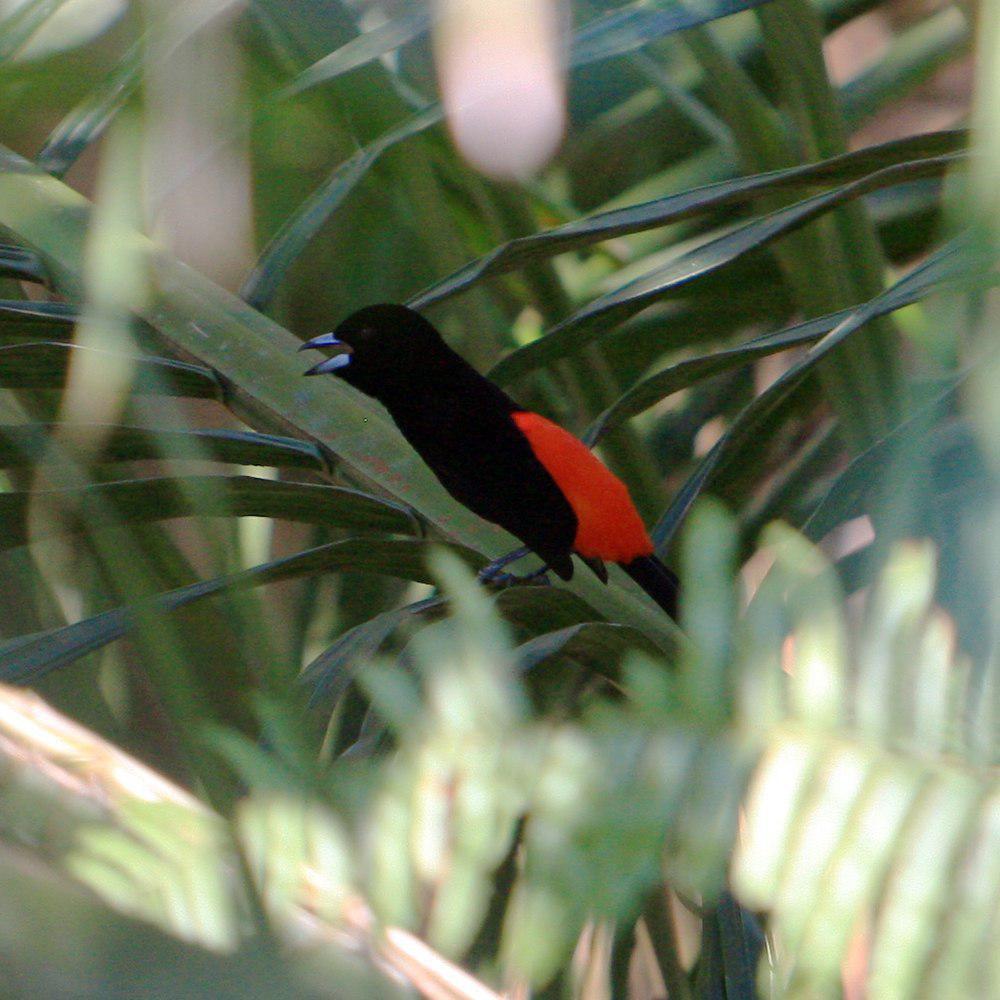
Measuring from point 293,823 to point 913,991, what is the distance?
18cm

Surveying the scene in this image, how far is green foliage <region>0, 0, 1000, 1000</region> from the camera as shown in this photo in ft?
1.11

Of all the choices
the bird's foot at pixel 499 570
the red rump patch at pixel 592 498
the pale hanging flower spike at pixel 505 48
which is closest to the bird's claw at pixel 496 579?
the bird's foot at pixel 499 570

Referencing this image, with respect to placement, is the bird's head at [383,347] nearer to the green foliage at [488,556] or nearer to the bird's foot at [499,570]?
the green foliage at [488,556]

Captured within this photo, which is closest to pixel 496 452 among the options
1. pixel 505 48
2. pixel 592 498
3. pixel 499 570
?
pixel 592 498

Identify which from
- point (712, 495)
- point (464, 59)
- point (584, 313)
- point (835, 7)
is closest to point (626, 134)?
point (835, 7)

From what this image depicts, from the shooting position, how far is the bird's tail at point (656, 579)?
124 cm

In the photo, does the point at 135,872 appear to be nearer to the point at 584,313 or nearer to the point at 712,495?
the point at 584,313

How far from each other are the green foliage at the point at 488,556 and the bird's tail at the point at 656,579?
98 millimetres

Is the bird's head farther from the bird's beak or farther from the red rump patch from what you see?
the red rump patch

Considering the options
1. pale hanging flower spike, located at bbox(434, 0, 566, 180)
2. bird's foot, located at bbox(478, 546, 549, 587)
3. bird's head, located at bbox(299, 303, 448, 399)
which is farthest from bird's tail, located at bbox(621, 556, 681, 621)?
pale hanging flower spike, located at bbox(434, 0, 566, 180)

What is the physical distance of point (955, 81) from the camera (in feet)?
7.23

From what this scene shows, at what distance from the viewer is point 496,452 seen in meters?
1.33

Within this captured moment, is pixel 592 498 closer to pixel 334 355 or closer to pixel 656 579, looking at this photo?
pixel 656 579

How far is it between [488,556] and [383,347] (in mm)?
430
